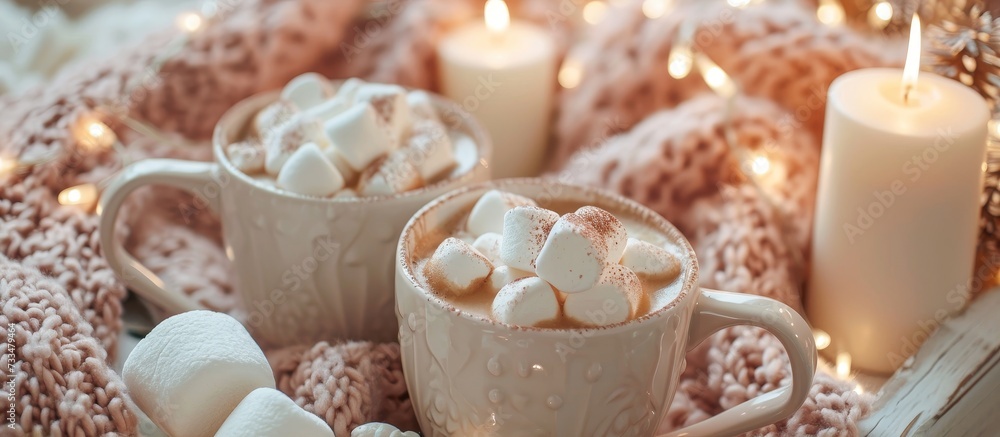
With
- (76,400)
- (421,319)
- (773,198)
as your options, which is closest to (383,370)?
(421,319)

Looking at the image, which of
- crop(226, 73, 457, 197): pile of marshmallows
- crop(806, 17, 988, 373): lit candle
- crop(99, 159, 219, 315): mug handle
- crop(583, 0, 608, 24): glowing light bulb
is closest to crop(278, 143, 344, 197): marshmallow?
crop(226, 73, 457, 197): pile of marshmallows

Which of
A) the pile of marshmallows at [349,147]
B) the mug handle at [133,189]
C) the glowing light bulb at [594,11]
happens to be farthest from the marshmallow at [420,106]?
the glowing light bulb at [594,11]

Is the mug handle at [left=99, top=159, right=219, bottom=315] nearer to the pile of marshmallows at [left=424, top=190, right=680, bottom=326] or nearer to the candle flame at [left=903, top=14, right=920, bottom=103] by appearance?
the pile of marshmallows at [left=424, top=190, right=680, bottom=326]

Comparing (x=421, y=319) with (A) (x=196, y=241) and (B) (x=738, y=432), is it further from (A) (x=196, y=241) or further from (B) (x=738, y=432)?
(A) (x=196, y=241)

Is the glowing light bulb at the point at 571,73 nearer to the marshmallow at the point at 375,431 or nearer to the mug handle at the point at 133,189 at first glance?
the mug handle at the point at 133,189

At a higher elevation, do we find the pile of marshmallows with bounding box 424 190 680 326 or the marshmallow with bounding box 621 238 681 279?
the pile of marshmallows with bounding box 424 190 680 326
